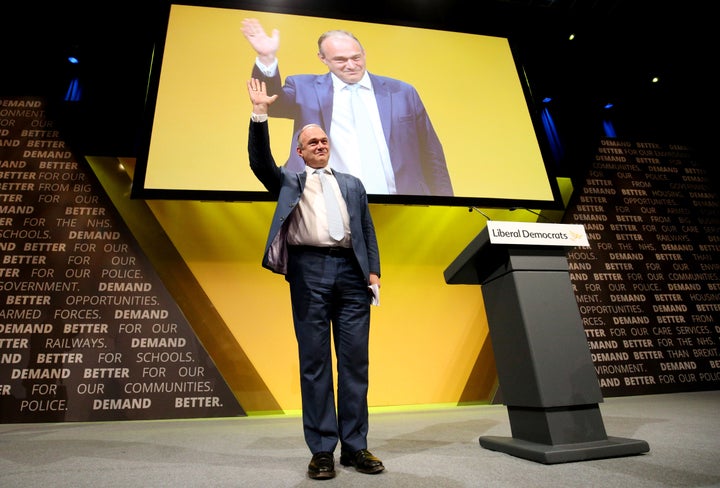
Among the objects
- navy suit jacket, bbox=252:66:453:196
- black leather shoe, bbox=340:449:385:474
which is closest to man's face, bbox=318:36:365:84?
navy suit jacket, bbox=252:66:453:196

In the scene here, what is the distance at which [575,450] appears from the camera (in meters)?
1.35

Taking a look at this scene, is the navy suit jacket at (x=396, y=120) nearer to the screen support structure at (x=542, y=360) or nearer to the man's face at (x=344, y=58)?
the man's face at (x=344, y=58)

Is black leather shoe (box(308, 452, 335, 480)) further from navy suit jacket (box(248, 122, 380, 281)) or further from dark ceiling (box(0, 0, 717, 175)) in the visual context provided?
dark ceiling (box(0, 0, 717, 175))

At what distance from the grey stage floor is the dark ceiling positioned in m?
2.56

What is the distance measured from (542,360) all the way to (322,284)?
0.80 meters

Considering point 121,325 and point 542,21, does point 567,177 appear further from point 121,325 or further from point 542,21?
point 121,325

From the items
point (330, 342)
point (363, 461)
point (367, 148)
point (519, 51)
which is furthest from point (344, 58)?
point (363, 461)

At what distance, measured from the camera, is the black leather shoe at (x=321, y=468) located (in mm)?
1306

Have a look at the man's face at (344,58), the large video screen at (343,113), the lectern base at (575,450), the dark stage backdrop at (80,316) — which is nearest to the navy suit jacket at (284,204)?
the lectern base at (575,450)

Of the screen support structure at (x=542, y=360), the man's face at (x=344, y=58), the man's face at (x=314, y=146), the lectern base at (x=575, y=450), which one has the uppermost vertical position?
the man's face at (x=344, y=58)

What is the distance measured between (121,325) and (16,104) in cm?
234

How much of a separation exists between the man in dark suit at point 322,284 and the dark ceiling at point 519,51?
2.65 meters

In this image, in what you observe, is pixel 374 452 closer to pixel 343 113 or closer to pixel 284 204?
pixel 284 204

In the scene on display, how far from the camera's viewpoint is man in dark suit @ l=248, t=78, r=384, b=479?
4.95ft
